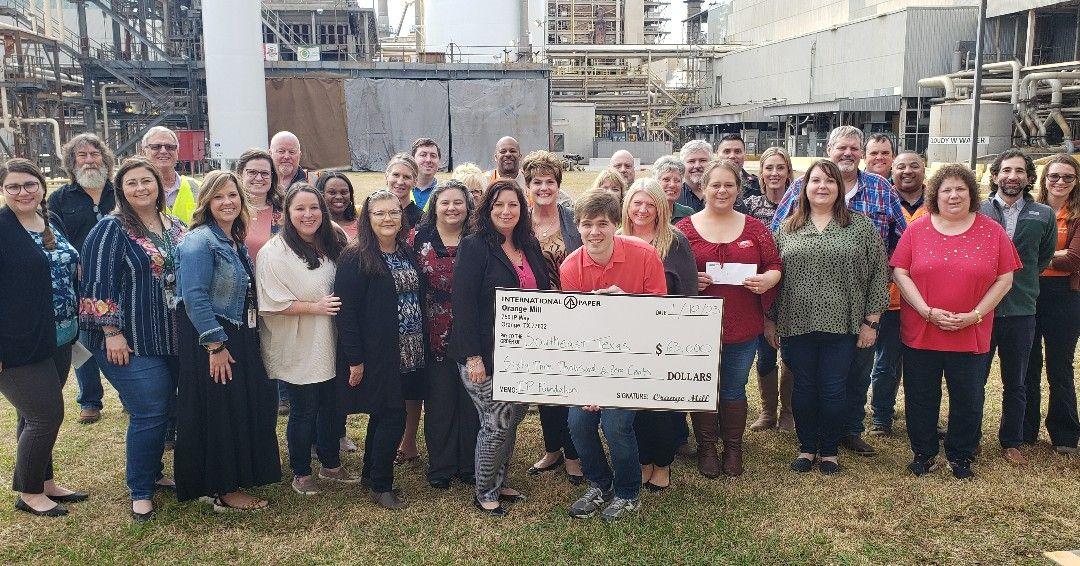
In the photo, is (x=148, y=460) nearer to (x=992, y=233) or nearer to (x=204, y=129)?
(x=992, y=233)

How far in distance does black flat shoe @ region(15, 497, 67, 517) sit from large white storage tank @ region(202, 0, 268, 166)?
25.5m

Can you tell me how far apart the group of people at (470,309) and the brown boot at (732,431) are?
0.06 feet

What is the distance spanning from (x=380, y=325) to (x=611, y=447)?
1.50 meters

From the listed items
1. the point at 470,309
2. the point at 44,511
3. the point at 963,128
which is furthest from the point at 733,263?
the point at 963,128

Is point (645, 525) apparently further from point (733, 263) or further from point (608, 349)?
point (733, 263)

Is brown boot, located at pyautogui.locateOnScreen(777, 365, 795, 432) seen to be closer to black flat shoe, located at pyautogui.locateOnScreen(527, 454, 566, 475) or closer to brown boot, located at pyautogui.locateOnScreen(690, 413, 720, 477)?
brown boot, located at pyautogui.locateOnScreen(690, 413, 720, 477)

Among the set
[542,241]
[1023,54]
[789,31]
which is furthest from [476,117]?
[542,241]

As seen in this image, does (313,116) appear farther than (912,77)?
Yes

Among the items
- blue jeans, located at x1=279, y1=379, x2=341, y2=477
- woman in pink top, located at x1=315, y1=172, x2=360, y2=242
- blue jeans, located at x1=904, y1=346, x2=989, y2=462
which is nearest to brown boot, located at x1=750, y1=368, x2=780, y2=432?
blue jeans, located at x1=904, y1=346, x2=989, y2=462

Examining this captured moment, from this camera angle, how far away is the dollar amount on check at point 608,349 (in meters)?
4.21

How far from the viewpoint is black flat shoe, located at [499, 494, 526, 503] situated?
485cm

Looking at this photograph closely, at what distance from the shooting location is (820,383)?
516 centimetres

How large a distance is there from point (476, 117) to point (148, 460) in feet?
110

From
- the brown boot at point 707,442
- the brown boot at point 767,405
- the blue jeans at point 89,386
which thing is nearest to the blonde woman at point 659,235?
the brown boot at point 707,442
